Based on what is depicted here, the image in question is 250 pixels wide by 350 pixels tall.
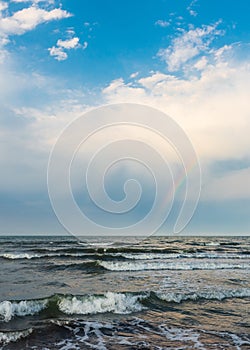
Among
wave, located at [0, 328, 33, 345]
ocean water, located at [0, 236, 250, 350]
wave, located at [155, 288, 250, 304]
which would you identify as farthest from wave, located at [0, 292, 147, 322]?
wave, located at [0, 328, 33, 345]

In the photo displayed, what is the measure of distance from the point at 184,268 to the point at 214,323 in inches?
601

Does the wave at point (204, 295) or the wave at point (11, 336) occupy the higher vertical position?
the wave at point (11, 336)

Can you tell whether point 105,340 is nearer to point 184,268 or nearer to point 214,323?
point 214,323

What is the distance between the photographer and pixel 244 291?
14969 mm

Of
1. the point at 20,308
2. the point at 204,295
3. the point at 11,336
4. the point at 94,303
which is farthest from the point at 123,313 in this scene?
the point at 11,336

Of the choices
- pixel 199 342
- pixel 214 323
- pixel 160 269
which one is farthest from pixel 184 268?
pixel 199 342

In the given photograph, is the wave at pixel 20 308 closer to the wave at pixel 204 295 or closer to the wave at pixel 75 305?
the wave at pixel 75 305

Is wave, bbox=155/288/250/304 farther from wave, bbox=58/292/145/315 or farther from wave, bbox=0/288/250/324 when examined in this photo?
wave, bbox=58/292/145/315

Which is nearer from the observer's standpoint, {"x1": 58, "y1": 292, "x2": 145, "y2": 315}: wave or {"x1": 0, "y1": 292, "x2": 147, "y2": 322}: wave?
{"x1": 0, "y1": 292, "x2": 147, "y2": 322}: wave

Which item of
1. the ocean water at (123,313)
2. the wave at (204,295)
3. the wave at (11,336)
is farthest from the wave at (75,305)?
the wave at (11,336)

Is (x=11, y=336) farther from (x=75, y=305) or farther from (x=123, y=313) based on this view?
(x=123, y=313)

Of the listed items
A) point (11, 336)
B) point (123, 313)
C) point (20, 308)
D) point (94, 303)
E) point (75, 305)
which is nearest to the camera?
point (11, 336)

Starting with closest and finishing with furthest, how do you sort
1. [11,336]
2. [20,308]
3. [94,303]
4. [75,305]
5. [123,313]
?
1. [11,336]
2. [20,308]
3. [123,313]
4. [75,305]
5. [94,303]

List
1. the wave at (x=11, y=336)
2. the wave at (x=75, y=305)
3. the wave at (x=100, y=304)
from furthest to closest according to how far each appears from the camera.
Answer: the wave at (x=100, y=304) → the wave at (x=75, y=305) → the wave at (x=11, y=336)
